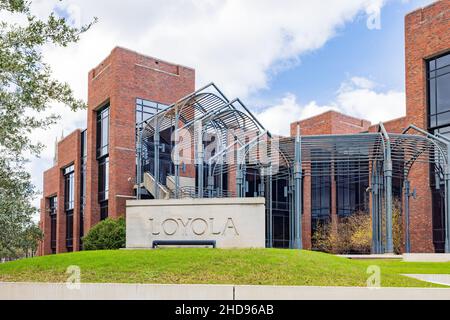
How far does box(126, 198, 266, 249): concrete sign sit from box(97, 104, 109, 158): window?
24.6m

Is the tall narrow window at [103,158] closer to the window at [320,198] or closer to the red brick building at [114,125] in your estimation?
the red brick building at [114,125]

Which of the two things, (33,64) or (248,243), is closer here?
(33,64)

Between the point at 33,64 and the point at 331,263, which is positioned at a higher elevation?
the point at 33,64

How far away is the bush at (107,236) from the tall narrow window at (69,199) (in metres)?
16.6

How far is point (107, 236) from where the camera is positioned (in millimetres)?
33688

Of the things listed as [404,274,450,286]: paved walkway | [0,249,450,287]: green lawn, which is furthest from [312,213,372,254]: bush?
[0,249,450,287]: green lawn

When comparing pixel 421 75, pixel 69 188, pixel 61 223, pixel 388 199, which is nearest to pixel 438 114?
pixel 421 75

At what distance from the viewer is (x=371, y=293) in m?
10.8

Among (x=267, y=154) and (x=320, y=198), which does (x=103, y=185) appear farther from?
(x=320, y=198)

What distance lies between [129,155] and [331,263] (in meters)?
27.4

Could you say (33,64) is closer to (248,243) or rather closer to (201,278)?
(201,278)

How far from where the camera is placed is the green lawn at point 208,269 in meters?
12.6

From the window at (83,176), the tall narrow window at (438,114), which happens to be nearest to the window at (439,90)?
the tall narrow window at (438,114)
